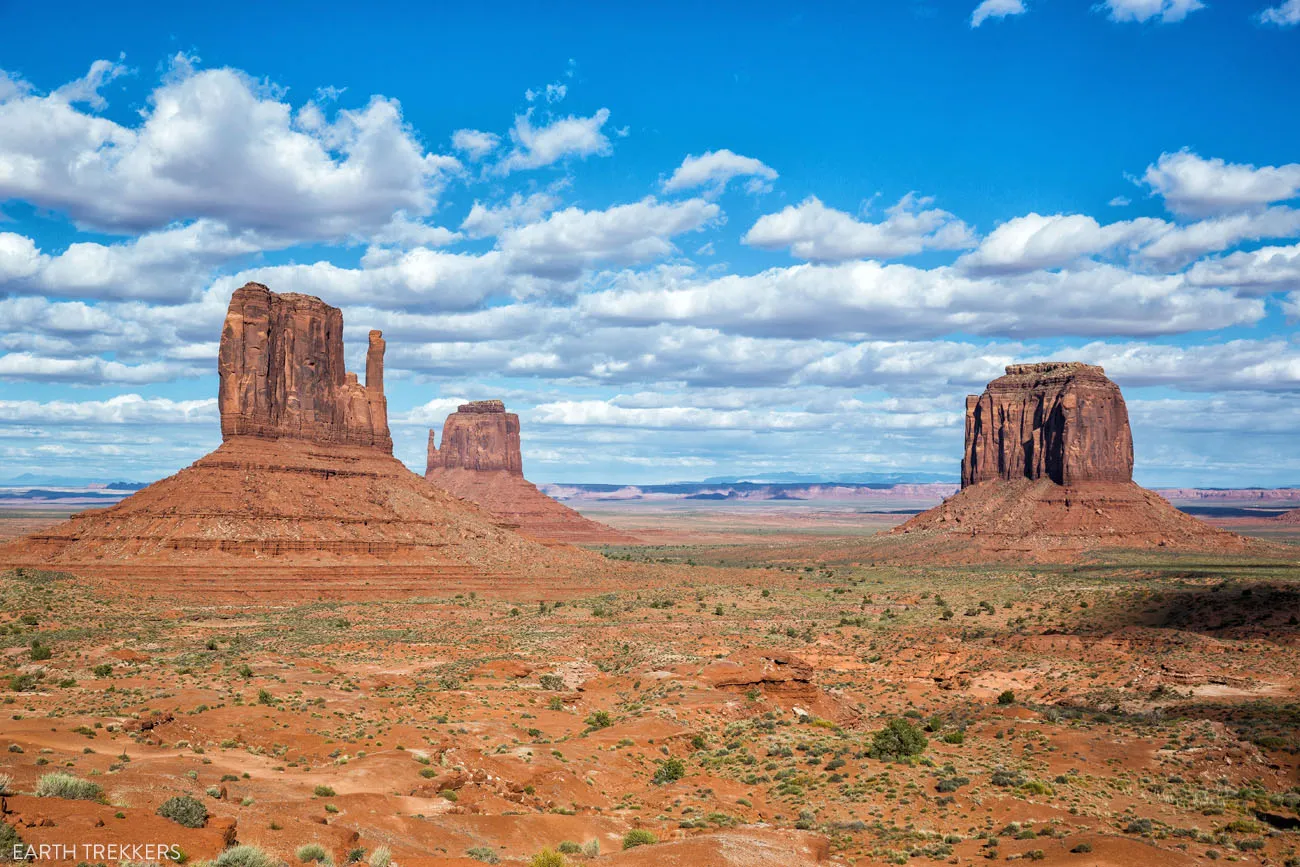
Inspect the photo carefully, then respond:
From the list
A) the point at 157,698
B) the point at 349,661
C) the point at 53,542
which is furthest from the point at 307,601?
the point at 157,698

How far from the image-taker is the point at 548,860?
19125mm

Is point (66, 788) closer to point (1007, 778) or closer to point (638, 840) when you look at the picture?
point (638, 840)

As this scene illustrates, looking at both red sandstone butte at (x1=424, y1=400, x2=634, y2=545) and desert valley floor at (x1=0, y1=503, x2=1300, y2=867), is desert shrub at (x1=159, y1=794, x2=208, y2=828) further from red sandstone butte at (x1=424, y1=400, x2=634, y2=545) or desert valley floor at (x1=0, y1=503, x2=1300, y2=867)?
red sandstone butte at (x1=424, y1=400, x2=634, y2=545)

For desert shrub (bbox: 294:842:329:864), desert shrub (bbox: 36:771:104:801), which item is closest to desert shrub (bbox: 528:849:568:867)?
desert shrub (bbox: 294:842:329:864)

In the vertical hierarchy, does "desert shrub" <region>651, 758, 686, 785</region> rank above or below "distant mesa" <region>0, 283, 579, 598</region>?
below

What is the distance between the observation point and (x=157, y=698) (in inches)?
1350

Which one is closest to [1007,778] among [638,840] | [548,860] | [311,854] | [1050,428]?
[638,840]

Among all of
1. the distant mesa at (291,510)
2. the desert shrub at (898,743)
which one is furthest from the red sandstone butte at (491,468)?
the desert shrub at (898,743)

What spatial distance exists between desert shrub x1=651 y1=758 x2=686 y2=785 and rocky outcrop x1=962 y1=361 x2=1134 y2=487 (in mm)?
119890

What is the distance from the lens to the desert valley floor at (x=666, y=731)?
21.8 metres

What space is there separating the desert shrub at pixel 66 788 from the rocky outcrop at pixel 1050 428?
444 ft

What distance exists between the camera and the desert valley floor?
2175 centimetres

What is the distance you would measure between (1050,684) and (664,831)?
26.0 metres

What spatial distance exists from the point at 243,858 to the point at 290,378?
81700 mm
